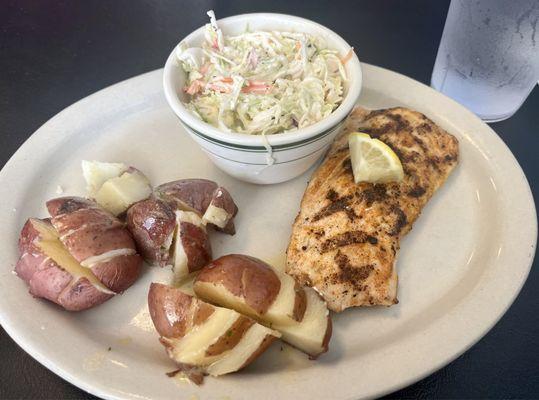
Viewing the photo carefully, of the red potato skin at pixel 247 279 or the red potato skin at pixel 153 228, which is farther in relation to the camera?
the red potato skin at pixel 153 228

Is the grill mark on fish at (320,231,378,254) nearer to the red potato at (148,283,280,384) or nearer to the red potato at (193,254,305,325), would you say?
the red potato at (193,254,305,325)

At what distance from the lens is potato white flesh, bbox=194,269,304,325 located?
4.96 ft

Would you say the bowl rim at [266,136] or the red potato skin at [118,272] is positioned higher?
the bowl rim at [266,136]

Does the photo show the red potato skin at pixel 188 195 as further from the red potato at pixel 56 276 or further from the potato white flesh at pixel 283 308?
the potato white flesh at pixel 283 308

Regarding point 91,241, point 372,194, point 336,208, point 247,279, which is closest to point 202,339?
point 247,279

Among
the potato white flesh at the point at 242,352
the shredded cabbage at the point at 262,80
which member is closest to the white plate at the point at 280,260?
the potato white flesh at the point at 242,352

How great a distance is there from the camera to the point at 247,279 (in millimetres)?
1562

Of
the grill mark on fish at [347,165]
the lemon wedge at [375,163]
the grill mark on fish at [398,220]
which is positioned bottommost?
the grill mark on fish at [398,220]

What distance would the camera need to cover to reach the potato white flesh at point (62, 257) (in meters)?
1.63

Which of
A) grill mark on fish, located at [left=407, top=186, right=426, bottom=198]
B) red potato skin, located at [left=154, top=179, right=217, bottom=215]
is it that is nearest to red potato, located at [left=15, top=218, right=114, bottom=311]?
red potato skin, located at [left=154, top=179, right=217, bottom=215]

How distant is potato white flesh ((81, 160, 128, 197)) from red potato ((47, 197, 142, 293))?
22 centimetres

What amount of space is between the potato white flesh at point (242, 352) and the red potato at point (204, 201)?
539mm

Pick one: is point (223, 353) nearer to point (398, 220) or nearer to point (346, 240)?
point (346, 240)

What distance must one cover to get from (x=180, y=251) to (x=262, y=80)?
84cm
